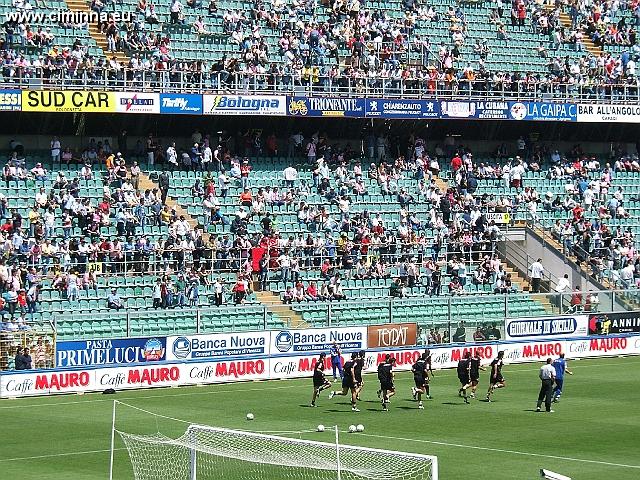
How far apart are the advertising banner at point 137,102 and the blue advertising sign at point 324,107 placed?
5.95 m

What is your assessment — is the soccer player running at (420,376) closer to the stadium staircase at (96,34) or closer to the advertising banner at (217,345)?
the advertising banner at (217,345)

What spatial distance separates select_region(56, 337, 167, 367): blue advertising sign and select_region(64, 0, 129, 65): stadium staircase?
1495cm

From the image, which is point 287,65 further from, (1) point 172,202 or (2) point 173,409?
(2) point 173,409

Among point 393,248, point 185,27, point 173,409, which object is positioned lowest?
point 173,409

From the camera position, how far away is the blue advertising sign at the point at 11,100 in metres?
49.8

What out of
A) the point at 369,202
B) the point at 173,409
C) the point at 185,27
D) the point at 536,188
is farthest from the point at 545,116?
the point at 173,409

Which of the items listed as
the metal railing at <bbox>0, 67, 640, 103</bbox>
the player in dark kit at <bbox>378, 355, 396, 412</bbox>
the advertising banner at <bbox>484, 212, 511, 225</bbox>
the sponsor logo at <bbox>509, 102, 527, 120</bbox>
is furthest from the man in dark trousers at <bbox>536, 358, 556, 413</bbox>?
the sponsor logo at <bbox>509, 102, 527, 120</bbox>

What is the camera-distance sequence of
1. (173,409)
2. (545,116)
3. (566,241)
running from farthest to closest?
1. (545,116)
2. (566,241)
3. (173,409)

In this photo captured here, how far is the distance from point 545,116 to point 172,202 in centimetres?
1888

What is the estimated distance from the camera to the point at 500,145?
217 ft

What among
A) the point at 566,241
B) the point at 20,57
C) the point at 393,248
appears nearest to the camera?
the point at 20,57

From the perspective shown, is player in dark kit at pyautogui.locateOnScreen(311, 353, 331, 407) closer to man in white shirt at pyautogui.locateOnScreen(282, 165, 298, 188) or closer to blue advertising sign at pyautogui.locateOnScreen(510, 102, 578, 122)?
man in white shirt at pyautogui.locateOnScreen(282, 165, 298, 188)

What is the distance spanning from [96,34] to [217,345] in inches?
652

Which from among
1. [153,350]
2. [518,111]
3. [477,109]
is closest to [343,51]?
[477,109]
